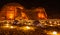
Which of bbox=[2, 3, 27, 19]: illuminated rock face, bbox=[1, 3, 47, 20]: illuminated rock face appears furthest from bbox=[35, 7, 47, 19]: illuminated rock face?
bbox=[2, 3, 27, 19]: illuminated rock face

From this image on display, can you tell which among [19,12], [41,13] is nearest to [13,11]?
[19,12]

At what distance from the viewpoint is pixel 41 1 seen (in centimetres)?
254

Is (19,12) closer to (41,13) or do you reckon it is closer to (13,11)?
(13,11)

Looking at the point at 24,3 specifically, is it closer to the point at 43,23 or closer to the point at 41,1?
the point at 41,1

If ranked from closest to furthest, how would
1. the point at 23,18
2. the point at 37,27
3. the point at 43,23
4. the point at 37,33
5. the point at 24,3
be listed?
the point at 37,33
the point at 37,27
the point at 43,23
the point at 23,18
the point at 24,3

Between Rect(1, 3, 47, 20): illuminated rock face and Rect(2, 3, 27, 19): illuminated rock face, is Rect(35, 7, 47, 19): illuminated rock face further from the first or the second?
Rect(2, 3, 27, 19): illuminated rock face

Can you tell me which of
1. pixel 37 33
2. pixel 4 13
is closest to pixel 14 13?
pixel 4 13

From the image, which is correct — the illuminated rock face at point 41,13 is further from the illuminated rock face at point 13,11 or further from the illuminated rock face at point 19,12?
the illuminated rock face at point 13,11

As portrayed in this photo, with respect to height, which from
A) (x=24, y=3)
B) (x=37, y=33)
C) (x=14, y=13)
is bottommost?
(x=37, y=33)

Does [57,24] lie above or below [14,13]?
below

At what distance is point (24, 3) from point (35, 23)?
1.68ft

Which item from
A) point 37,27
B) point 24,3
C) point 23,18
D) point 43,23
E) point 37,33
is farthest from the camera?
point 24,3

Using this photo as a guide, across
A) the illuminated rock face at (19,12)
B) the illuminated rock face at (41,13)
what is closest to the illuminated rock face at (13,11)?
the illuminated rock face at (19,12)

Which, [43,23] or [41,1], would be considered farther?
[41,1]
